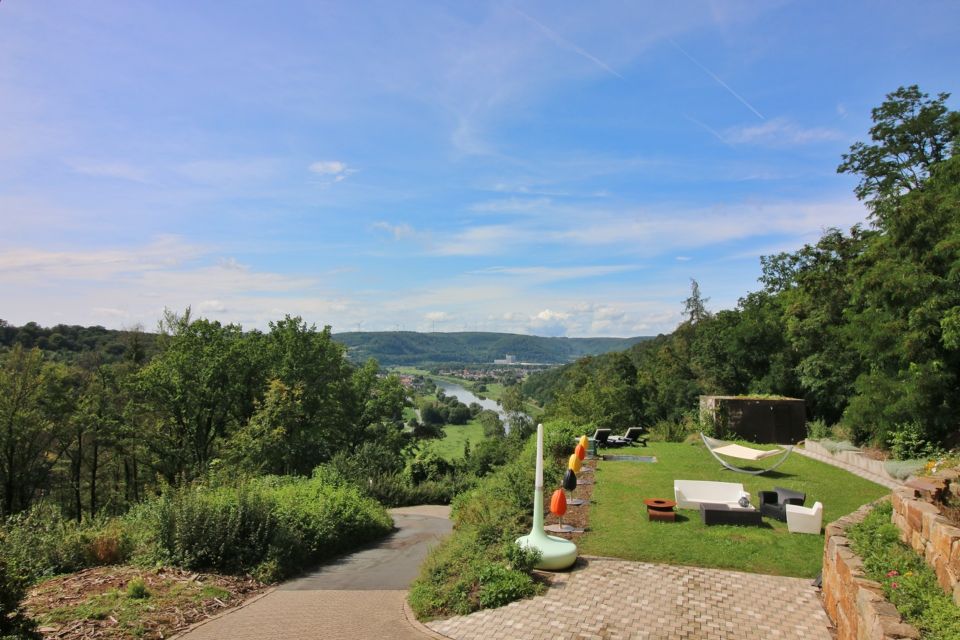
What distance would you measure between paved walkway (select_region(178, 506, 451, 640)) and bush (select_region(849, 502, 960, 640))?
4636mm

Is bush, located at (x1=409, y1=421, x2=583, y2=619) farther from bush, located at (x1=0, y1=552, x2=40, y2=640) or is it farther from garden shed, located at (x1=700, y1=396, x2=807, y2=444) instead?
garden shed, located at (x1=700, y1=396, x2=807, y2=444)

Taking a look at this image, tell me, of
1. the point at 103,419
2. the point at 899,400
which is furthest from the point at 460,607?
the point at 103,419

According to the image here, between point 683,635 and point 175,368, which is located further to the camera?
point 175,368

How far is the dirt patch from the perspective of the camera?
19.6ft

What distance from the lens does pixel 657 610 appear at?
6445 mm

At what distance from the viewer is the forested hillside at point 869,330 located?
13.1m

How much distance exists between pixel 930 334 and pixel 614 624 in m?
11.8

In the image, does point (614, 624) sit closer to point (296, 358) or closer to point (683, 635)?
point (683, 635)

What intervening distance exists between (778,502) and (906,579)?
566 cm

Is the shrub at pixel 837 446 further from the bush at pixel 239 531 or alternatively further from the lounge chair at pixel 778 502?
the bush at pixel 239 531

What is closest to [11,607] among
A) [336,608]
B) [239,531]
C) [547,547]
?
[336,608]

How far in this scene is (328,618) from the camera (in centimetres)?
670

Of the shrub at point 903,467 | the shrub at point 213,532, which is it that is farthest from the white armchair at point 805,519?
the shrub at point 213,532

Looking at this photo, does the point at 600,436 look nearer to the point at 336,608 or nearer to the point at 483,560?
the point at 483,560
